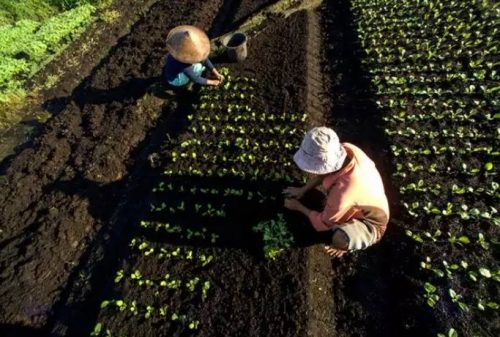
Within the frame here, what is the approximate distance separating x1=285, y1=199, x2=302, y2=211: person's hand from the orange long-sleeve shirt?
1.60ft

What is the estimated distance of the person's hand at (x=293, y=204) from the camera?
13.9ft

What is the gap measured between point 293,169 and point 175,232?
5.64ft

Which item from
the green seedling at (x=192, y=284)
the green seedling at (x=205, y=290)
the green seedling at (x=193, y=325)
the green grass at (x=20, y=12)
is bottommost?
the green seedling at (x=193, y=325)

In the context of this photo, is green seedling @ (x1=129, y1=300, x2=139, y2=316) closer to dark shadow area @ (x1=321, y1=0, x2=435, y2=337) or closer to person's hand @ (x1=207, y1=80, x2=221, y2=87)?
dark shadow area @ (x1=321, y1=0, x2=435, y2=337)

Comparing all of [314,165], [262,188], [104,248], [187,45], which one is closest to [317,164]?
[314,165]

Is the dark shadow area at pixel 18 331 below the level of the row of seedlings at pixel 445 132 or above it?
above

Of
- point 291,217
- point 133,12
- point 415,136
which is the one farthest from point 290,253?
point 133,12

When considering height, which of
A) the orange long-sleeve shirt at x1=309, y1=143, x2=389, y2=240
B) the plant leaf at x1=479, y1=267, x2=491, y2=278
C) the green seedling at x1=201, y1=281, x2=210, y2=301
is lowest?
the plant leaf at x1=479, y1=267, x2=491, y2=278

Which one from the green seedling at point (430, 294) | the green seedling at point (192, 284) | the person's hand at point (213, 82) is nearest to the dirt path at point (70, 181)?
the person's hand at point (213, 82)

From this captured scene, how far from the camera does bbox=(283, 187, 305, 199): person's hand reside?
434 cm

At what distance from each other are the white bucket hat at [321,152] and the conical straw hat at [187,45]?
2.60 meters

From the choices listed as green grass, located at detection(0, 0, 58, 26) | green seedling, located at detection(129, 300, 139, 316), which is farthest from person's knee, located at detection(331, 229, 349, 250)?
green grass, located at detection(0, 0, 58, 26)

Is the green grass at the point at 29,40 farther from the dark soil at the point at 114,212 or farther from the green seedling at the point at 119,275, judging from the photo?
the green seedling at the point at 119,275

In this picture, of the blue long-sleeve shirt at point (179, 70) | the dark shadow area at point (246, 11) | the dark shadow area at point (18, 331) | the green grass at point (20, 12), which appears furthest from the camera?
the green grass at point (20, 12)
